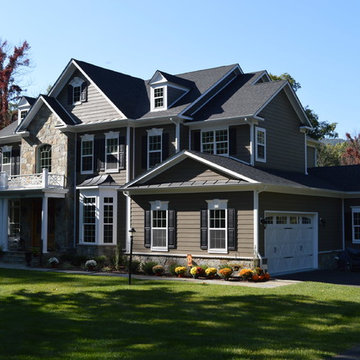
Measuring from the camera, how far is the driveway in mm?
19316

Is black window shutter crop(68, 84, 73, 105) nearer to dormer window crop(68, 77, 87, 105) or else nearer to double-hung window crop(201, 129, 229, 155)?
dormer window crop(68, 77, 87, 105)

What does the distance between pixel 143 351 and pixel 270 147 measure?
56.8ft

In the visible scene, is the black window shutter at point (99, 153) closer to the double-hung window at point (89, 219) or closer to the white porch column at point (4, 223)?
the double-hung window at point (89, 219)

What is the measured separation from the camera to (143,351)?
9.05m

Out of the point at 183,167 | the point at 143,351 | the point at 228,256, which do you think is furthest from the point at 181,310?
the point at 183,167

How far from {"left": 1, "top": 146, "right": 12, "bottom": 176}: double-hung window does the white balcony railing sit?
8.76ft

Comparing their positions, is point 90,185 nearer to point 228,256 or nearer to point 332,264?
point 228,256

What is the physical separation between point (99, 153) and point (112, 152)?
2.50 feet

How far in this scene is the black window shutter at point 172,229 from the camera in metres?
22.0

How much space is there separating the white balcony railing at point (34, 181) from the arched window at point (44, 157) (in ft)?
4.00

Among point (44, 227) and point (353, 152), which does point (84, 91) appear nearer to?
point (44, 227)

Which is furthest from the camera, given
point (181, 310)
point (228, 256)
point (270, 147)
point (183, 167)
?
point (270, 147)

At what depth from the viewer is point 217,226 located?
20969mm

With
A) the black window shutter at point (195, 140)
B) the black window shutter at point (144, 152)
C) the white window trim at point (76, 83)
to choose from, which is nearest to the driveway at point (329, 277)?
the black window shutter at point (195, 140)
